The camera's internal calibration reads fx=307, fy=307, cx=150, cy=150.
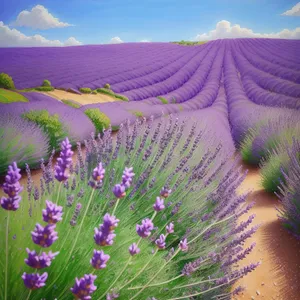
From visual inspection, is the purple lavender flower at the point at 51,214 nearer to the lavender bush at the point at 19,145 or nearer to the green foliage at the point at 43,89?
the lavender bush at the point at 19,145

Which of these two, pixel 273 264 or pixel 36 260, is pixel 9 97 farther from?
pixel 36 260

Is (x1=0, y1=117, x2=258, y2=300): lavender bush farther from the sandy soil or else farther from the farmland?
the sandy soil

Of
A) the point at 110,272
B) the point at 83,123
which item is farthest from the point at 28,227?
the point at 83,123

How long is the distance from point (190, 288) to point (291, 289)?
770 mm

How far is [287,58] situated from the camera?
8.34 metres

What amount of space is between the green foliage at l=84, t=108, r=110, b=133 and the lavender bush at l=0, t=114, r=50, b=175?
1.55 m

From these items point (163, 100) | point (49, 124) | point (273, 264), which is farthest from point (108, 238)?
point (163, 100)

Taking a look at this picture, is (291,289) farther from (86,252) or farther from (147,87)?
(147,87)

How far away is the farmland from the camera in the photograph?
0.90 metres

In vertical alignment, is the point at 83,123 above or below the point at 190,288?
above

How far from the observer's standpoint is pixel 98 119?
164 inches

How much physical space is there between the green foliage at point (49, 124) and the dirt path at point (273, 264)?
6.61 feet

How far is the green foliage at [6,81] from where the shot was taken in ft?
11.8

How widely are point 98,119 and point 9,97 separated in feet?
3.67
